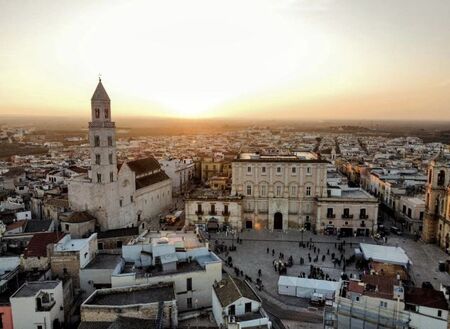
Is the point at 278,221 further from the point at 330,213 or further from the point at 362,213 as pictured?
the point at 362,213

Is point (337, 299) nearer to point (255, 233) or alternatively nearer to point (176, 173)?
point (255, 233)

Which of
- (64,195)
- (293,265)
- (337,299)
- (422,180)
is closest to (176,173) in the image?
(64,195)

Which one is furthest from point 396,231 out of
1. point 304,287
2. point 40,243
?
point 40,243

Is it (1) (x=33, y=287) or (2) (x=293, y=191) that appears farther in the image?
(2) (x=293, y=191)

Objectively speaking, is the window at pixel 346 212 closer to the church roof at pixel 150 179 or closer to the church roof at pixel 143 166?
the church roof at pixel 150 179

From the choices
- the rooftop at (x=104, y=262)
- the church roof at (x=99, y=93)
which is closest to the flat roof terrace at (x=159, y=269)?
the rooftop at (x=104, y=262)
